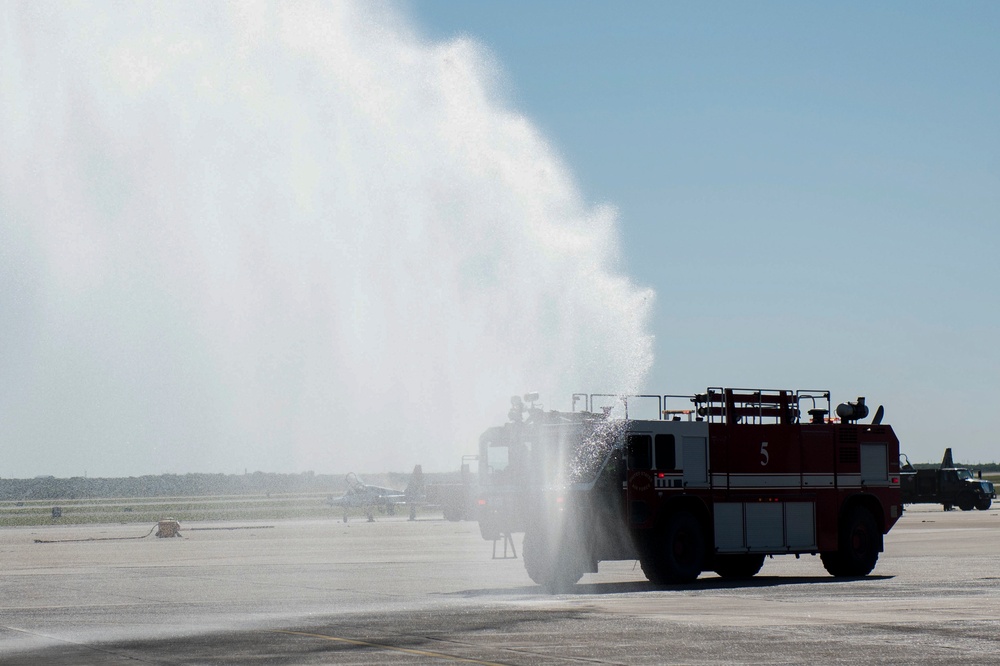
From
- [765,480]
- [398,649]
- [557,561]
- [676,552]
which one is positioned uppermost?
[765,480]

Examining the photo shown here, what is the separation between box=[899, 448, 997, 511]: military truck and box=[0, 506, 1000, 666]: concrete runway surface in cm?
3705

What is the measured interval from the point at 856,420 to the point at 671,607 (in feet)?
33.7

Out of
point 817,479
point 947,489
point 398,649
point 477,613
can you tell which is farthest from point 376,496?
point 398,649

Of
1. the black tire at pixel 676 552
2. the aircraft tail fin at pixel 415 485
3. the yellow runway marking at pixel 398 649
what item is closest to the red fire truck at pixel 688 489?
the black tire at pixel 676 552

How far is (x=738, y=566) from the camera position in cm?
2917

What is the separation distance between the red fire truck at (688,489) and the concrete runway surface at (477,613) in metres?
0.70

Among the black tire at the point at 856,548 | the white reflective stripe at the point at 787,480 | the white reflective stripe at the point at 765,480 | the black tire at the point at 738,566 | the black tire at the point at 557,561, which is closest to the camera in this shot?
the black tire at the point at 557,561

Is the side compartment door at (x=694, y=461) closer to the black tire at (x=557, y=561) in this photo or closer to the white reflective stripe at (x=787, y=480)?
the white reflective stripe at (x=787, y=480)

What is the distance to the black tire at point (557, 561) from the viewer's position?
84.4ft

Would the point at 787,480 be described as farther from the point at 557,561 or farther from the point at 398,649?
the point at 398,649

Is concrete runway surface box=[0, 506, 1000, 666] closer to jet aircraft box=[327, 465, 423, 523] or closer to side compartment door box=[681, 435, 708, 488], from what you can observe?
side compartment door box=[681, 435, 708, 488]

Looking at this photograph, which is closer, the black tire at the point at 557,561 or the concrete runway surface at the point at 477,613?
the concrete runway surface at the point at 477,613

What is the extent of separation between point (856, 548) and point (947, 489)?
49990mm

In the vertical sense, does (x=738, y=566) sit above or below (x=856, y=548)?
below
